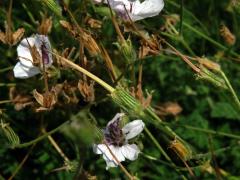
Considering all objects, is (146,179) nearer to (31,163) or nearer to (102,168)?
(102,168)

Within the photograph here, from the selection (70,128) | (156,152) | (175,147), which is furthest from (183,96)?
(70,128)

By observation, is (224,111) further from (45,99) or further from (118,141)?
(45,99)

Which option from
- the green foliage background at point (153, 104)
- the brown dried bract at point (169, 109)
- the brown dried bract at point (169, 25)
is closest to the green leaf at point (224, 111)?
the green foliage background at point (153, 104)

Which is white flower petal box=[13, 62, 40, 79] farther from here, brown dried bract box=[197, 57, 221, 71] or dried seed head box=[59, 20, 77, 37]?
brown dried bract box=[197, 57, 221, 71]

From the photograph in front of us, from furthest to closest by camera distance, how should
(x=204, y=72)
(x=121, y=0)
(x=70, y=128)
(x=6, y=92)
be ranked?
(x=6, y=92) < (x=121, y=0) < (x=204, y=72) < (x=70, y=128)

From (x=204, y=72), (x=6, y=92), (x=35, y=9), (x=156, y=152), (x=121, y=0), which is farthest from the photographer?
(x=6, y=92)

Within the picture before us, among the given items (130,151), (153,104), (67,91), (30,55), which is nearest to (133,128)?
(130,151)
